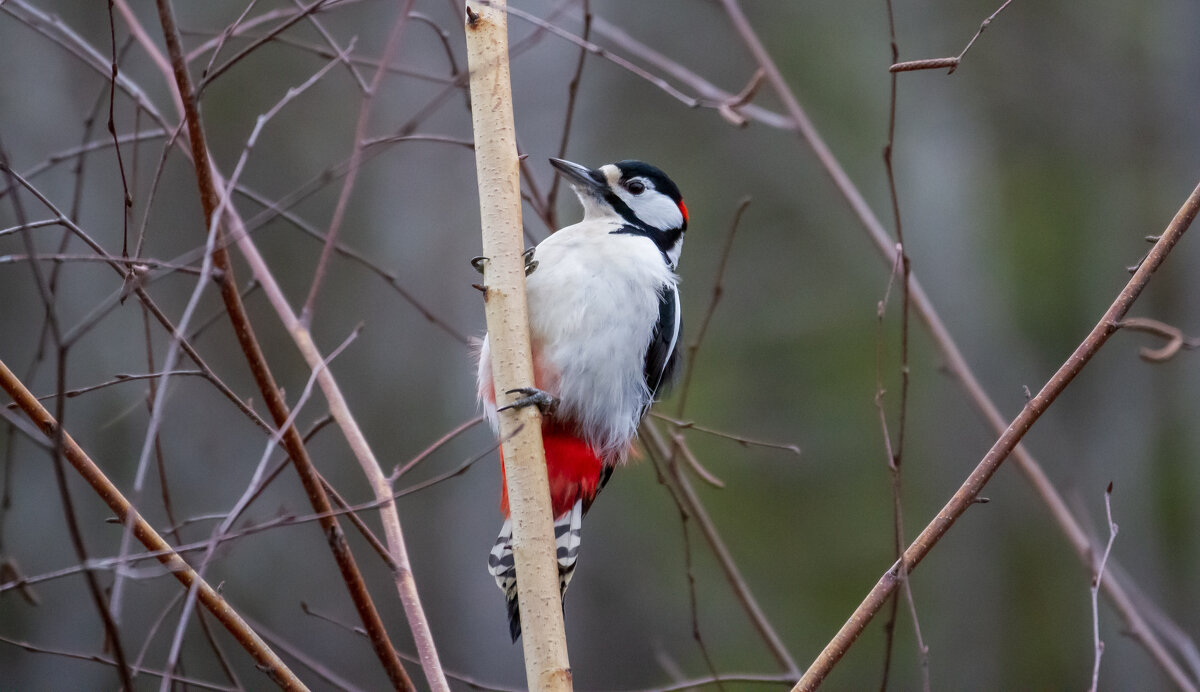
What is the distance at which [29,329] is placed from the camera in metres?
7.12

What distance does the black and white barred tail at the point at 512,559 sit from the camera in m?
2.94

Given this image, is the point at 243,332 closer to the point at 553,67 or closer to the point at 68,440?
the point at 68,440

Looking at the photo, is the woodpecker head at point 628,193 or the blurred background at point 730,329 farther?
the blurred background at point 730,329

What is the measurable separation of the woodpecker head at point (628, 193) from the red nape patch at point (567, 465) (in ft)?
2.59

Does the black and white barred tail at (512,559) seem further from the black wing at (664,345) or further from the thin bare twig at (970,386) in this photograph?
the thin bare twig at (970,386)

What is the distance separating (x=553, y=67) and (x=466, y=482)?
3.68 m

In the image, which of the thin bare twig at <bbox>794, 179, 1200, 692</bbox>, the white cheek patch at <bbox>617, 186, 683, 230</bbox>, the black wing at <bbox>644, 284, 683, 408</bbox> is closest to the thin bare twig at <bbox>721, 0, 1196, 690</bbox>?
the thin bare twig at <bbox>794, 179, 1200, 692</bbox>

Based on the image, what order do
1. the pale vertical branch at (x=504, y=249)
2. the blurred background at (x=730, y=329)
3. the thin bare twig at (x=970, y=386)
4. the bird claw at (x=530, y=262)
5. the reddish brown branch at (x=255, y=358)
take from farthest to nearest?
1. the blurred background at (x=730, y=329)
2. the bird claw at (x=530, y=262)
3. the thin bare twig at (x=970, y=386)
4. the pale vertical branch at (x=504, y=249)
5. the reddish brown branch at (x=255, y=358)

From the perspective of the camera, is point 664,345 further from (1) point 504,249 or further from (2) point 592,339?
(1) point 504,249

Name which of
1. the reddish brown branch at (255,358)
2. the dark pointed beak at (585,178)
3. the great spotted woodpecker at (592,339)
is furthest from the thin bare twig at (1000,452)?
the dark pointed beak at (585,178)

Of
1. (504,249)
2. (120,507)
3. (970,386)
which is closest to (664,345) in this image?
(970,386)

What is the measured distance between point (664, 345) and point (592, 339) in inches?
17.6

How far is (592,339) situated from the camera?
123 inches

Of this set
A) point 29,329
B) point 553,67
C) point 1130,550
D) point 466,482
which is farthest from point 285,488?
point 1130,550
